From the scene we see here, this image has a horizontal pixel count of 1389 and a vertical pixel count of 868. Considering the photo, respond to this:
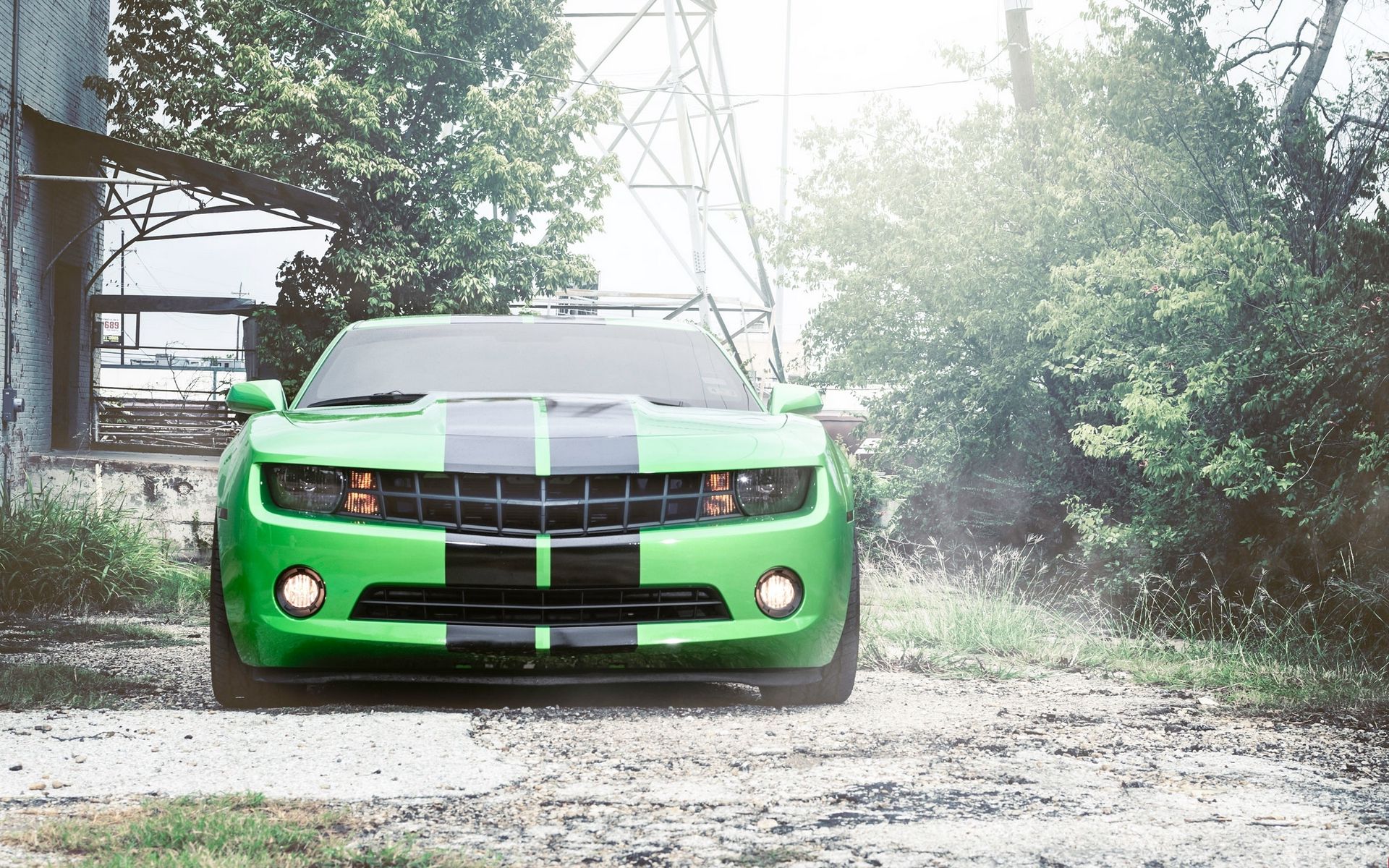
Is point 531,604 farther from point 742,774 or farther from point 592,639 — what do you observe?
point 742,774

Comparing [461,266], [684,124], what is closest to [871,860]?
[461,266]

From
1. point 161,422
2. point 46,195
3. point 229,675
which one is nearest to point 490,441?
point 229,675

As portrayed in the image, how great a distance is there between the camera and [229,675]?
420 centimetres

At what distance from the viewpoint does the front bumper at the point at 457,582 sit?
3912mm

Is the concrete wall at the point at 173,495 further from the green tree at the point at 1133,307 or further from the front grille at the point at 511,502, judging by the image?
the front grille at the point at 511,502

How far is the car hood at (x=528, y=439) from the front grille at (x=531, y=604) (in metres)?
0.37

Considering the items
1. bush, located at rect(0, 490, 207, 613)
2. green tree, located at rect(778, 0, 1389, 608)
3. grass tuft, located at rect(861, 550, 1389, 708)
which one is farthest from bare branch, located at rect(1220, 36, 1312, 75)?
bush, located at rect(0, 490, 207, 613)

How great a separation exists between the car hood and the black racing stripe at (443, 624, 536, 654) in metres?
0.48

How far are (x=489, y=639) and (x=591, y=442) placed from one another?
2.20 ft

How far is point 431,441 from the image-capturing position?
399 cm

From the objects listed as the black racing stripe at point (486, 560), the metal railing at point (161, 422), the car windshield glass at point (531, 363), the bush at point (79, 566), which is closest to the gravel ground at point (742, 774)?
the black racing stripe at point (486, 560)

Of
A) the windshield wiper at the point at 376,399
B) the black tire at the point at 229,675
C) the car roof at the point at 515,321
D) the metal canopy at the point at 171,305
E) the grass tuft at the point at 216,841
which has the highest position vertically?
the metal canopy at the point at 171,305

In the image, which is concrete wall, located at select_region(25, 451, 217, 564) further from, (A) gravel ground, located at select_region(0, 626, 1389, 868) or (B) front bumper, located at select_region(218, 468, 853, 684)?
(B) front bumper, located at select_region(218, 468, 853, 684)

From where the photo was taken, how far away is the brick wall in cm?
1661
